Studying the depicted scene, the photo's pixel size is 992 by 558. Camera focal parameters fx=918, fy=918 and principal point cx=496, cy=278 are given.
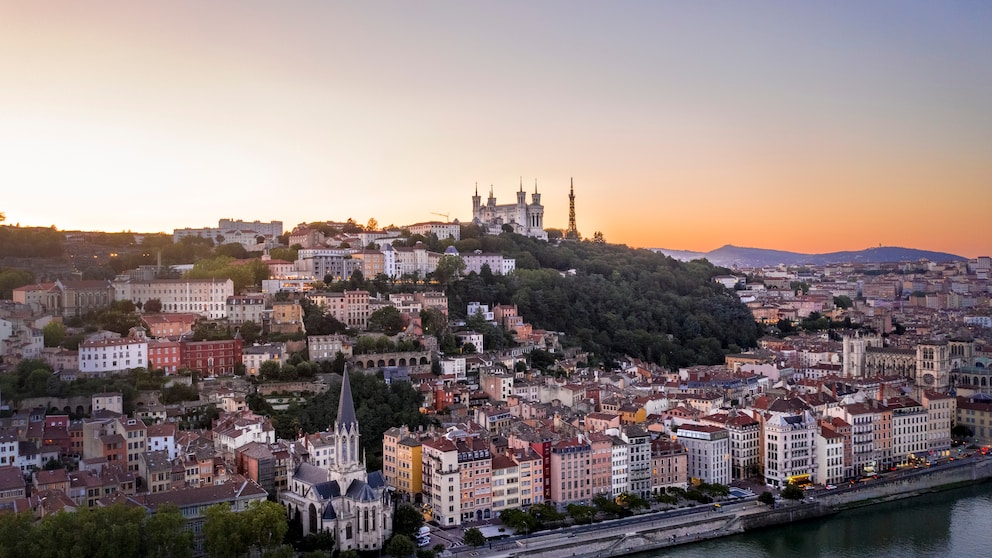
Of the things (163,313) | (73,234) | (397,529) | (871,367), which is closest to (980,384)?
(871,367)

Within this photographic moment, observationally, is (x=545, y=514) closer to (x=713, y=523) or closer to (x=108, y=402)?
(x=713, y=523)

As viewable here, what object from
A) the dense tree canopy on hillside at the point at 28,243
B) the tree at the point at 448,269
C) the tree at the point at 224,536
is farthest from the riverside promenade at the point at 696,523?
the dense tree canopy on hillside at the point at 28,243

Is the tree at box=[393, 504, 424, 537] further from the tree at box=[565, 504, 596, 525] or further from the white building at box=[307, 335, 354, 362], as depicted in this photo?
the white building at box=[307, 335, 354, 362]

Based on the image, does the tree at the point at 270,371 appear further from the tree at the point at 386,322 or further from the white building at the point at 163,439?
the white building at the point at 163,439

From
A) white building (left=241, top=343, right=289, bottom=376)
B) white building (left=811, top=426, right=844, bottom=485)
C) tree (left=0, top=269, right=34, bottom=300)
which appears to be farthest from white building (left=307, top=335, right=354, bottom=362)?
white building (left=811, top=426, right=844, bottom=485)

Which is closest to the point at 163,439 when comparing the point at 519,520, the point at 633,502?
the point at 519,520

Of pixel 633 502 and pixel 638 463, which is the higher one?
pixel 638 463
